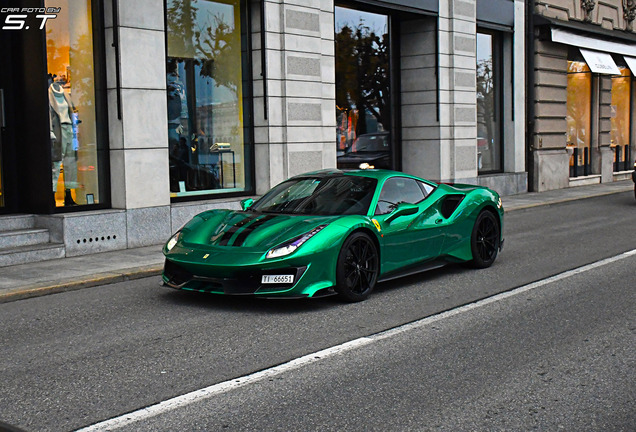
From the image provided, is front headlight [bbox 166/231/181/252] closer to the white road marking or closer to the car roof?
the car roof

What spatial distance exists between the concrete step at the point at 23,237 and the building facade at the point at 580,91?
15801mm

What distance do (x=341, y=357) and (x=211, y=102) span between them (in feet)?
31.9

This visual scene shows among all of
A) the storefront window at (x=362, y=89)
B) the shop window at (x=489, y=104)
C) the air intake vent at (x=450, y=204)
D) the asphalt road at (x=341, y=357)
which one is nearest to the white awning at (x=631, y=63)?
the shop window at (x=489, y=104)

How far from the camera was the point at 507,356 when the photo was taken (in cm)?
581

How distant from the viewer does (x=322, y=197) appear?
8570mm

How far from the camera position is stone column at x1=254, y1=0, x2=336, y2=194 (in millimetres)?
15156

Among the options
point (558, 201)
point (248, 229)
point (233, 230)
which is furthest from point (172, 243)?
point (558, 201)

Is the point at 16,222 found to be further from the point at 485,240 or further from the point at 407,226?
the point at 485,240

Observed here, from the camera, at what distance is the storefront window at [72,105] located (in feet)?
40.1

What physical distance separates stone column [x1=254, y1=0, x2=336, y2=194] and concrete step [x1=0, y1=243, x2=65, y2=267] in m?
4.85

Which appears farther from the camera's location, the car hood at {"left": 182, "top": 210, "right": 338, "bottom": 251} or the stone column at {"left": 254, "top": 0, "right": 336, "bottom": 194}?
the stone column at {"left": 254, "top": 0, "right": 336, "bottom": 194}

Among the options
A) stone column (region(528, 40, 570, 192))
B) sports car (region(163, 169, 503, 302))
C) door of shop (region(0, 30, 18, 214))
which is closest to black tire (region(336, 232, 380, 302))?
sports car (region(163, 169, 503, 302))

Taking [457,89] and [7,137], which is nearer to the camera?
[7,137]

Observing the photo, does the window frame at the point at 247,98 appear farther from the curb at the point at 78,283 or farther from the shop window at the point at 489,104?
the shop window at the point at 489,104
